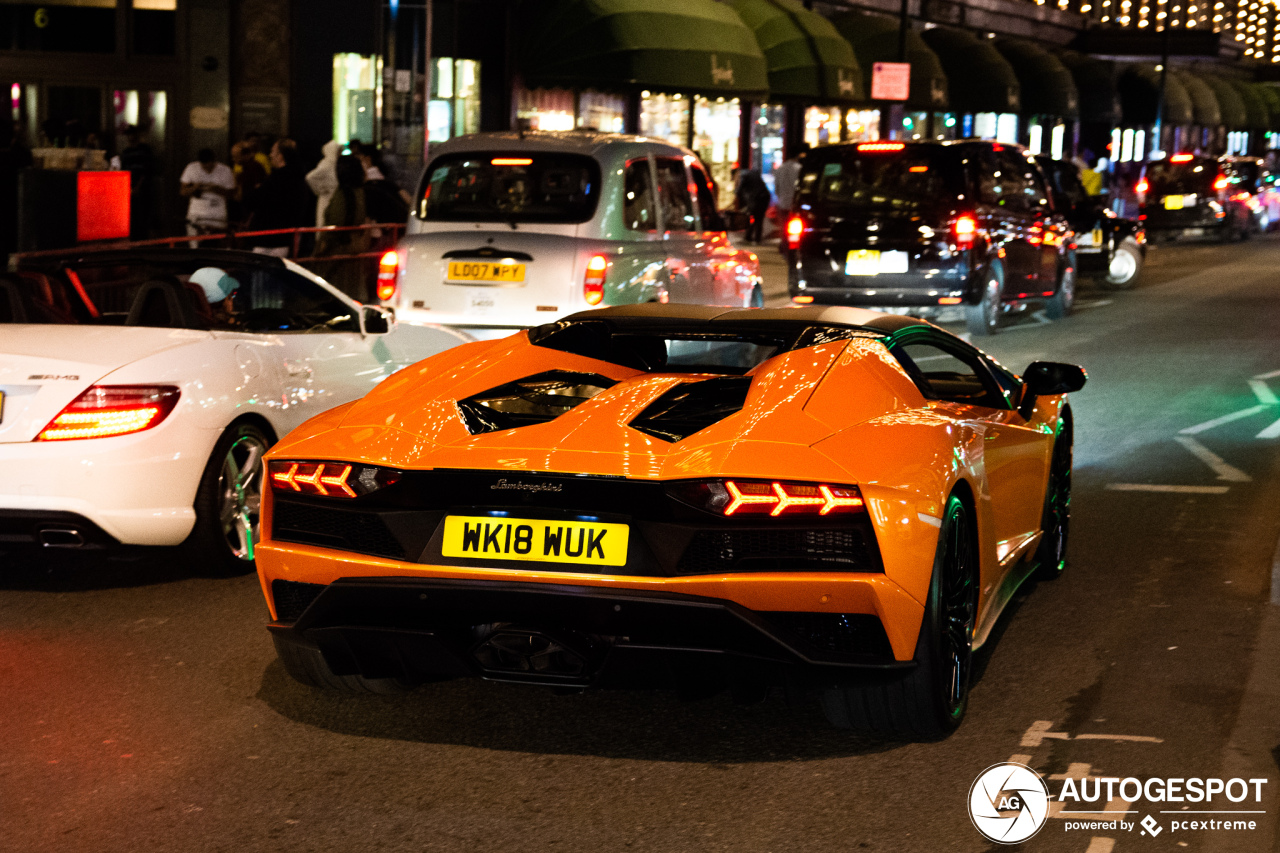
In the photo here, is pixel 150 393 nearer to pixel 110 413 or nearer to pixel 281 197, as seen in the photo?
pixel 110 413

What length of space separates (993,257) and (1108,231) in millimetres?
7014

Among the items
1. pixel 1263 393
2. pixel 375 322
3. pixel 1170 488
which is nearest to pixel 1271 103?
pixel 1263 393

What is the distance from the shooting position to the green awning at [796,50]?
32.6m

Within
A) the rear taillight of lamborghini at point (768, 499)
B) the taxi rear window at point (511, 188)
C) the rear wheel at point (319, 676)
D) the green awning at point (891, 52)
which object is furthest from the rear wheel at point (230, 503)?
the green awning at point (891, 52)

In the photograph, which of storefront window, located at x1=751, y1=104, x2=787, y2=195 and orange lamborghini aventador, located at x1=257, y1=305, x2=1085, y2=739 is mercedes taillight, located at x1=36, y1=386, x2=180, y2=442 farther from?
storefront window, located at x1=751, y1=104, x2=787, y2=195

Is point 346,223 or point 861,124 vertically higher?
point 861,124

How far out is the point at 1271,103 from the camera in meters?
83.2

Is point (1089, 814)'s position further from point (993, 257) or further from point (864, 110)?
point (864, 110)

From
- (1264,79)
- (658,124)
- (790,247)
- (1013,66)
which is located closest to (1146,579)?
(790,247)

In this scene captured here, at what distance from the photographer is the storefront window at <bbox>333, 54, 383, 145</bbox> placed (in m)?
24.4

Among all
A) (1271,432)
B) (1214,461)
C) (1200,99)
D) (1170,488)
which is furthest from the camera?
(1200,99)

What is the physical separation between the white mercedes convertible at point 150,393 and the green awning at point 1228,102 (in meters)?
69.5

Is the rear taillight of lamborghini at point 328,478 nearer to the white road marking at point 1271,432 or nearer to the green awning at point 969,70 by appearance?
the white road marking at point 1271,432

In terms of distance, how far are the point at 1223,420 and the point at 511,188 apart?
5.20m
